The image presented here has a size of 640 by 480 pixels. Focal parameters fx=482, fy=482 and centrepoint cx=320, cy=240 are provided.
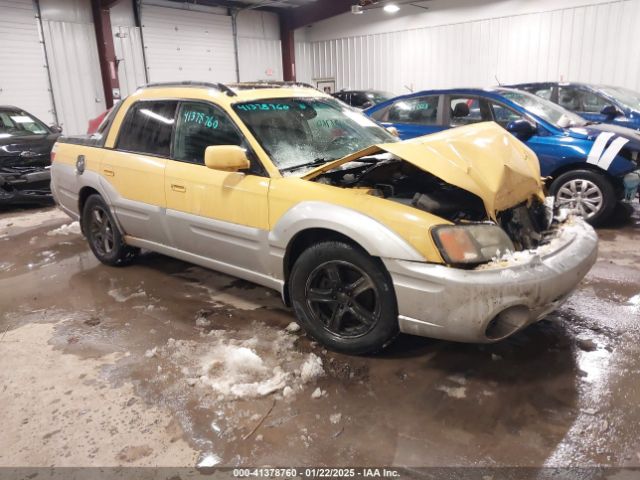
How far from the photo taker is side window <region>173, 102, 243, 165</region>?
11.1 feet

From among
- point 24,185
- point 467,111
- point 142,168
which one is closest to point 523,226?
point 142,168

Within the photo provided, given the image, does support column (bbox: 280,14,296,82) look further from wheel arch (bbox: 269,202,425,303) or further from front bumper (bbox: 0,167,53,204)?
wheel arch (bbox: 269,202,425,303)

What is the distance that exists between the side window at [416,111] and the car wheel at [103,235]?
4080mm

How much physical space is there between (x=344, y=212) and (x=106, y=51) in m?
11.7

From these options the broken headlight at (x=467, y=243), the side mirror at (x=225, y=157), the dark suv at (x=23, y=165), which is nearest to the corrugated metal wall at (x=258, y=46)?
the dark suv at (x=23, y=165)

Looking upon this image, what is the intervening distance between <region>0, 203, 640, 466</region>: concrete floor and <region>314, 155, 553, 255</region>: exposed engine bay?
0.73 m

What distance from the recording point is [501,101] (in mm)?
5879

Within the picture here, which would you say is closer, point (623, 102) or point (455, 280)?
point (455, 280)

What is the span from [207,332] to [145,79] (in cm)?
1167

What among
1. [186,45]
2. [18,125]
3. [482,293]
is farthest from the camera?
[186,45]

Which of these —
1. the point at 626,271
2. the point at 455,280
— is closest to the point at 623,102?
the point at 626,271

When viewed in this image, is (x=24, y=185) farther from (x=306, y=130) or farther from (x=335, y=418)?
(x=335, y=418)

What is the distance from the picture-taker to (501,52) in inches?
515

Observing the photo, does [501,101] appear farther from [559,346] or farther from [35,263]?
[35,263]
